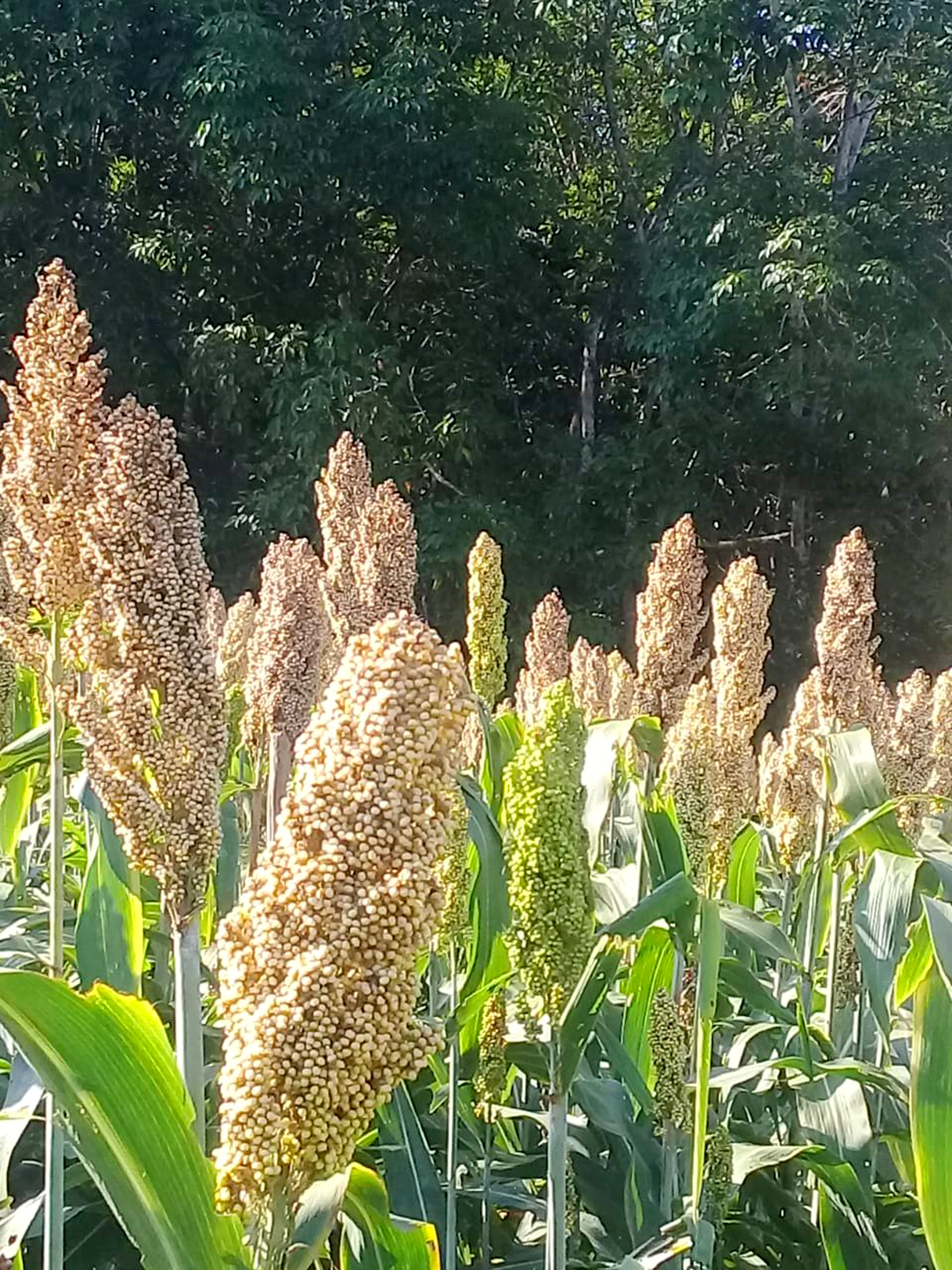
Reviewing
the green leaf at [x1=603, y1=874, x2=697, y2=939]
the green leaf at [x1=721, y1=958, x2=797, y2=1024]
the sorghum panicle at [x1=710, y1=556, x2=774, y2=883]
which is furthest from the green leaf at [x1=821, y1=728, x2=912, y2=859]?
the green leaf at [x1=603, y1=874, x2=697, y2=939]

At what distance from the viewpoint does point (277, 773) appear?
1897 mm

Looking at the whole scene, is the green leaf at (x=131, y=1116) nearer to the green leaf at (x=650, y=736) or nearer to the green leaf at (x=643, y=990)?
the green leaf at (x=643, y=990)

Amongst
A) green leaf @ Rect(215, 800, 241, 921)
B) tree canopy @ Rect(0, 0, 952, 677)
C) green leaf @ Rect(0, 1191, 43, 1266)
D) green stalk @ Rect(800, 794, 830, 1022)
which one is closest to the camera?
green leaf @ Rect(0, 1191, 43, 1266)

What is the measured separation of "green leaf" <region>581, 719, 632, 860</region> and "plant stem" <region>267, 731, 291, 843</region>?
18.4 inches

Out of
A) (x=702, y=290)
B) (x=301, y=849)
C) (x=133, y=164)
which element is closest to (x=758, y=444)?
(x=702, y=290)

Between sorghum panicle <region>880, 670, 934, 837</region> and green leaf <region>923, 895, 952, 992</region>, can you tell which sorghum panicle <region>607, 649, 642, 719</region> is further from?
green leaf <region>923, 895, 952, 992</region>

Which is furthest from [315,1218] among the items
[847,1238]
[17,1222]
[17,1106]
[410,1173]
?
[847,1238]

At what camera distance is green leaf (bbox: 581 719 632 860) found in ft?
7.20

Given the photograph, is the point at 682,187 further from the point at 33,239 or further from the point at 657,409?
the point at 33,239

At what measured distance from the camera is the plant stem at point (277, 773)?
6.15ft

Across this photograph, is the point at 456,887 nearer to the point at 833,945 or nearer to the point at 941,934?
the point at 941,934

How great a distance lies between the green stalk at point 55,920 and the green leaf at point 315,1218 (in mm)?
235

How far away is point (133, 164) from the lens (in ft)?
44.4

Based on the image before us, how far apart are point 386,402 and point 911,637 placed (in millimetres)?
5480
